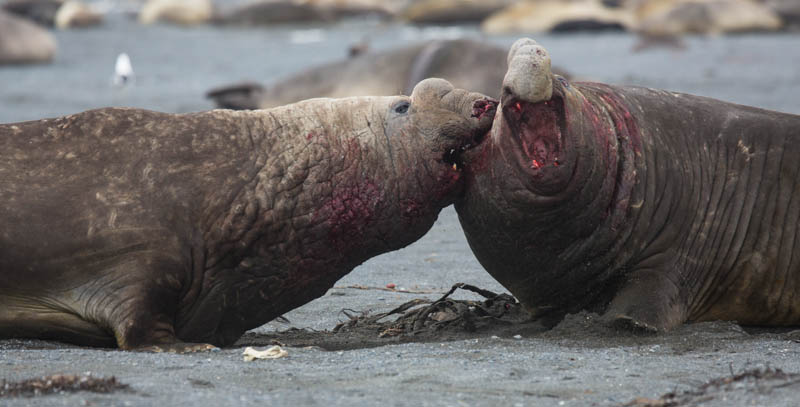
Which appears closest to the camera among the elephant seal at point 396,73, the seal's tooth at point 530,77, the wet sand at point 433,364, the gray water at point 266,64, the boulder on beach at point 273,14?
the wet sand at point 433,364

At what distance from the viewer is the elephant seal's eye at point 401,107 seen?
195 inches

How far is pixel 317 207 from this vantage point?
4773mm

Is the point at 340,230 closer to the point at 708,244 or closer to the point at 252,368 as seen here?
the point at 252,368

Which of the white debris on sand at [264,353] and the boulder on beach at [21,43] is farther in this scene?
the boulder on beach at [21,43]

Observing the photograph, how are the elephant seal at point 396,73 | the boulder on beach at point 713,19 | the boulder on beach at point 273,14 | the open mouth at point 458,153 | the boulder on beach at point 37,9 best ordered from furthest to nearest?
the boulder on beach at point 273,14 → the boulder on beach at point 37,9 → the boulder on beach at point 713,19 → the elephant seal at point 396,73 → the open mouth at point 458,153

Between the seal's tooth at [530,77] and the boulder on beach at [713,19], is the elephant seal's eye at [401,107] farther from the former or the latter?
the boulder on beach at [713,19]

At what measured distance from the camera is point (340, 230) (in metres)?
4.79

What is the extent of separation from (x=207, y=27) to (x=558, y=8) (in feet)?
29.4

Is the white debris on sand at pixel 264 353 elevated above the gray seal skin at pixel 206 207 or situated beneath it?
situated beneath

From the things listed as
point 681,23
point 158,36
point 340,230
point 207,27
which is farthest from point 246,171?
point 207,27

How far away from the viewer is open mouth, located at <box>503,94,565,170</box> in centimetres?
454

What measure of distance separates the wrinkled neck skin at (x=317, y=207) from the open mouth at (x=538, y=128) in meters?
0.38

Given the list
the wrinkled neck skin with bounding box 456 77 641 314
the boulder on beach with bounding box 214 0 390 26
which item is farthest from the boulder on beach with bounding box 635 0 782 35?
the wrinkled neck skin with bounding box 456 77 641 314

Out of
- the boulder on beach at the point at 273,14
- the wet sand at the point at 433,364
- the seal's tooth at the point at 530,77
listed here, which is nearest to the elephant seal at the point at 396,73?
the wet sand at the point at 433,364
